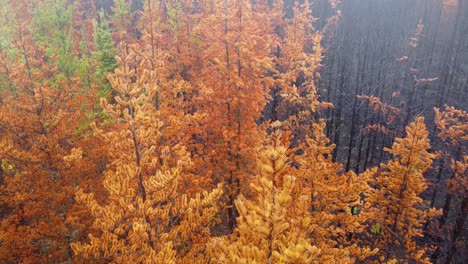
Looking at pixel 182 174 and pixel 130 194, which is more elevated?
pixel 130 194

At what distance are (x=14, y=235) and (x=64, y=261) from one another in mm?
2520

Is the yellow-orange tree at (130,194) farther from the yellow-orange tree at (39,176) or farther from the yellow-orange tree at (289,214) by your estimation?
the yellow-orange tree at (39,176)

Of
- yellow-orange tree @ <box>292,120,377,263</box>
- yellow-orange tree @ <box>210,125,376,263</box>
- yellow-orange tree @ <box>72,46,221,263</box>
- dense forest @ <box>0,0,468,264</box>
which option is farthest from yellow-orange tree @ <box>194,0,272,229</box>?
yellow-orange tree @ <box>72,46,221,263</box>

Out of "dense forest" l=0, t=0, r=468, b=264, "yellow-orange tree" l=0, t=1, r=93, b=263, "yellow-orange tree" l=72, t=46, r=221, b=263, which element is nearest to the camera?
"yellow-orange tree" l=72, t=46, r=221, b=263

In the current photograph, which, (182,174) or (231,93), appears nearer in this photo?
(182,174)

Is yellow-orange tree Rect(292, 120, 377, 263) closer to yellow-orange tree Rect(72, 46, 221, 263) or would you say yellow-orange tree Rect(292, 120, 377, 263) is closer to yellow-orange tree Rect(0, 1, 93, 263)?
yellow-orange tree Rect(72, 46, 221, 263)

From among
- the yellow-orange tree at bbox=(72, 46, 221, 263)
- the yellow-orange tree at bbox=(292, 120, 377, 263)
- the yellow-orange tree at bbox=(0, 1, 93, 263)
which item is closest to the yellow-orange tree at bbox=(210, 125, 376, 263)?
the yellow-orange tree at bbox=(292, 120, 377, 263)

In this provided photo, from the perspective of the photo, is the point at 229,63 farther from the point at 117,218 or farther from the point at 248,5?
the point at 117,218

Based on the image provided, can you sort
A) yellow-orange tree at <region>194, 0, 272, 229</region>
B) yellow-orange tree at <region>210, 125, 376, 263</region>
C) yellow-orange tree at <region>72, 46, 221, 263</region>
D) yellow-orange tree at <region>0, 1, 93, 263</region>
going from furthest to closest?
yellow-orange tree at <region>194, 0, 272, 229</region> < yellow-orange tree at <region>0, 1, 93, 263</region> < yellow-orange tree at <region>72, 46, 221, 263</region> < yellow-orange tree at <region>210, 125, 376, 263</region>

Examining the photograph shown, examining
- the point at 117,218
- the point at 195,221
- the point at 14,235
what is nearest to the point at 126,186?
the point at 117,218

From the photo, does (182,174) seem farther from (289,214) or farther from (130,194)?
(289,214)

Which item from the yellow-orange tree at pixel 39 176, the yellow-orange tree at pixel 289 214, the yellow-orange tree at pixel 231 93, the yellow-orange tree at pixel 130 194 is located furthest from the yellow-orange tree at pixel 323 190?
the yellow-orange tree at pixel 39 176

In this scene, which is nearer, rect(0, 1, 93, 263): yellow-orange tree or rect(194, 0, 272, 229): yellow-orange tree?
rect(0, 1, 93, 263): yellow-orange tree

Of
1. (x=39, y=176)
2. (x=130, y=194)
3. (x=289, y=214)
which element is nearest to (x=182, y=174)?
(x=130, y=194)
